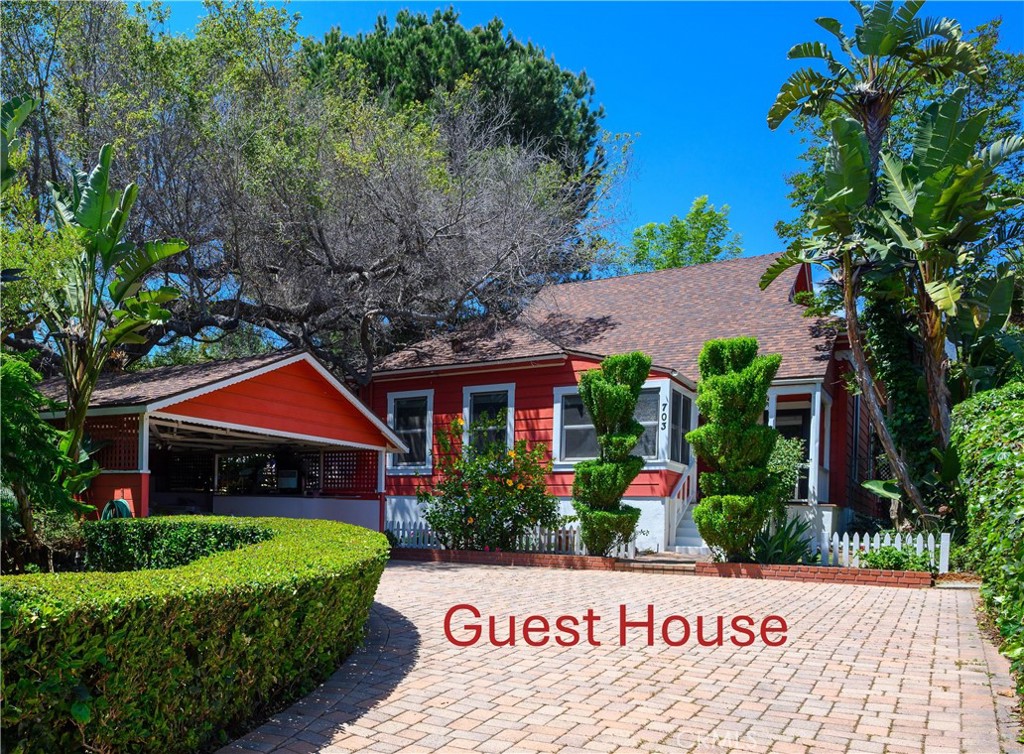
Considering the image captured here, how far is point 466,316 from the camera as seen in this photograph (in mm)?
23109

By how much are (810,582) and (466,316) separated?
12.8m

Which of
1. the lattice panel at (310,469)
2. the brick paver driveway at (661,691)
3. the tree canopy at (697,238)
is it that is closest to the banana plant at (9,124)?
the brick paver driveway at (661,691)

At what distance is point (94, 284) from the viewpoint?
38.9 feet

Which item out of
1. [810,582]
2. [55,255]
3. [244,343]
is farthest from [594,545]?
[244,343]

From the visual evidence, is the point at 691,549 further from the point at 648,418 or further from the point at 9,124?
the point at 9,124

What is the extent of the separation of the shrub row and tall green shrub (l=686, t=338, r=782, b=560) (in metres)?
7.30

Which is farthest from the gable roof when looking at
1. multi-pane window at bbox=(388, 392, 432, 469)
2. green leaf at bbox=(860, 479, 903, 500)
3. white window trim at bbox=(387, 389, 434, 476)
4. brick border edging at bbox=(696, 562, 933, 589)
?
green leaf at bbox=(860, 479, 903, 500)

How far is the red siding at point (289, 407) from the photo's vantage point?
13664 mm

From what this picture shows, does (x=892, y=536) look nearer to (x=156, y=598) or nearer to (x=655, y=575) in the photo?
(x=655, y=575)

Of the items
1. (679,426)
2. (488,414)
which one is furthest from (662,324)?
(488,414)

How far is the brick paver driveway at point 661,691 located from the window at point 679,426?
301 inches

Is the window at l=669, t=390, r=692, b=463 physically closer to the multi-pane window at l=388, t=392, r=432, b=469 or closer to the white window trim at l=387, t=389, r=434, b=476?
the white window trim at l=387, t=389, r=434, b=476

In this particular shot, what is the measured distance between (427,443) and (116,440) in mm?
8179

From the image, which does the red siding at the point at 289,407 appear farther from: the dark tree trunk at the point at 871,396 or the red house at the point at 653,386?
the dark tree trunk at the point at 871,396
